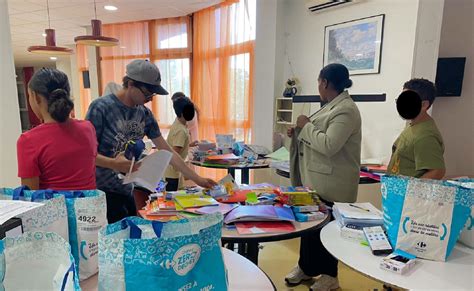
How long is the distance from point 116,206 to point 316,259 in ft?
4.49

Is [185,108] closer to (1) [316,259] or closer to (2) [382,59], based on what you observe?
(1) [316,259]

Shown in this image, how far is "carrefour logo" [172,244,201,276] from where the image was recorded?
25.0 inches

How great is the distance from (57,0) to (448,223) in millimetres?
5410

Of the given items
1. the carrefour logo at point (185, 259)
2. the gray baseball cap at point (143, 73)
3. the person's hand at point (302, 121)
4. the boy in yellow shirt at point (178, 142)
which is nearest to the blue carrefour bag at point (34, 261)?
the carrefour logo at point (185, 259)

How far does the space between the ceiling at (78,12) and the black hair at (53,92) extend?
12.8 ft

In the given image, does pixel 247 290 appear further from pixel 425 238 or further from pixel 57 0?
pixel 57 0

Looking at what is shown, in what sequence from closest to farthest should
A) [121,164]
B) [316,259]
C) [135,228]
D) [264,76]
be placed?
1. [135,228]
2. [121,164]
3. [316,259]
4. [264,76]

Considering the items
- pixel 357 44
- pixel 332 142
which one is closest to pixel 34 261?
pixel 332 142

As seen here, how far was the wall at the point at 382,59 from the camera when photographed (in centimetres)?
291

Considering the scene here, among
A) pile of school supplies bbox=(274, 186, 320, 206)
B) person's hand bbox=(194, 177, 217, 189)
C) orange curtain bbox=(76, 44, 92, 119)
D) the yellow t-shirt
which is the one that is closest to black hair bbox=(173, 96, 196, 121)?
the yellow t-shirt

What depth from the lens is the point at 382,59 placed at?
122 inches

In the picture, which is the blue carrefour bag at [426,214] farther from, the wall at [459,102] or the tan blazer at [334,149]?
the wall at [459,102]

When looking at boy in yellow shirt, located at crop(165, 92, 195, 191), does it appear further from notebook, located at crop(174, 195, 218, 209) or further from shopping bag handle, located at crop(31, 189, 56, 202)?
shopping bag handle, located at crop(31, 189, 56, 202)

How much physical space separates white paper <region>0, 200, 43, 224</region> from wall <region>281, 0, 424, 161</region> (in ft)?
10.0
